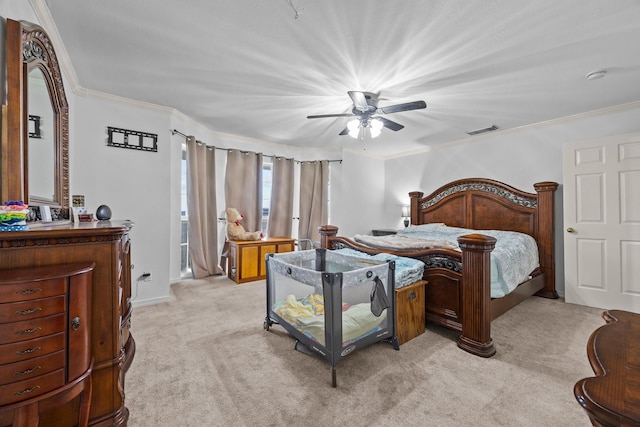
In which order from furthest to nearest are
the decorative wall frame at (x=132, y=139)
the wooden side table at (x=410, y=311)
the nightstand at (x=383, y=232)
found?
the nightstand at (x=383, y=232) < the decorative wall frame at (x=132, y=139) < the wooden side table at (x=410, y=311)

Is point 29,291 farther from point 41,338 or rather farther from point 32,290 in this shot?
point 41,338

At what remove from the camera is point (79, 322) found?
42.6 inches

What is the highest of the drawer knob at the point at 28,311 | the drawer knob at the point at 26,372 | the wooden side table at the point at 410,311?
the drawer knob at the point at 28,311

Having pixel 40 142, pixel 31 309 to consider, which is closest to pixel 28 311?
pixel 31 309

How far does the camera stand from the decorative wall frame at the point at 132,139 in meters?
2.93

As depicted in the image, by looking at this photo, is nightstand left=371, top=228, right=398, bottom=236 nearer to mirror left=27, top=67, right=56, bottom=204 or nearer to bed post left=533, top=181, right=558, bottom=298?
bed post left=533, top=181, right=558, bottom=298

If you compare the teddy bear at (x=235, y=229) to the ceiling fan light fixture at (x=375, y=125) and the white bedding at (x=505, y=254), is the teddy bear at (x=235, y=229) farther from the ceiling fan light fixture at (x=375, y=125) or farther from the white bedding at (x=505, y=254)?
the ceiling fan light fixture at (x=375, y=125)

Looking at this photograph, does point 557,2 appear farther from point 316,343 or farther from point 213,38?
point 316,343

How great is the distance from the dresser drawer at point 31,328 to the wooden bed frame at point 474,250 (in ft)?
7.97

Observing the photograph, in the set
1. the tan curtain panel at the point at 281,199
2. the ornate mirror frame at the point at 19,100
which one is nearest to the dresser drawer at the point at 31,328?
the ornate mirror frame at the point at 19,100

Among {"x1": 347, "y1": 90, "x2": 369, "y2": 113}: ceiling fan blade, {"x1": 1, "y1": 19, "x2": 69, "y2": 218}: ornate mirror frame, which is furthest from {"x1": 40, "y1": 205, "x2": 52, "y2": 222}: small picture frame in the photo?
{"x1": 347, "y1": 90, "x2": 369, "y2": 113}: ceiling fan blade

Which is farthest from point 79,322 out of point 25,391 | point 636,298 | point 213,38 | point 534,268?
point 636,298

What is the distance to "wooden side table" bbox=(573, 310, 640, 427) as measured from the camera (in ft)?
1.61

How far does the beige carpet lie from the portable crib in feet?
0.53
